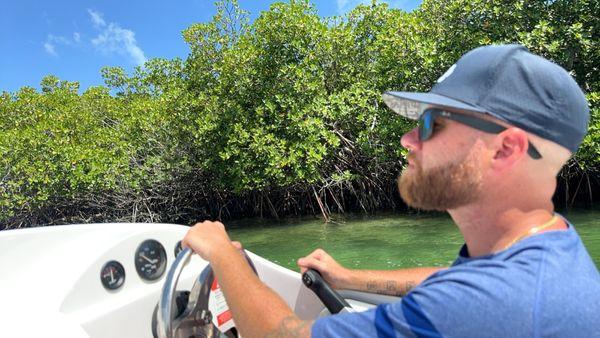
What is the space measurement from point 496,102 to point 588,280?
0.38 meters

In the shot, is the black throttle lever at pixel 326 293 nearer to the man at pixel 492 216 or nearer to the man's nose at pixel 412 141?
the man at pixel 492 216

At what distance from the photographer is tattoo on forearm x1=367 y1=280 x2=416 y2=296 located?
5.58 ft

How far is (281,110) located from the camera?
409 inches

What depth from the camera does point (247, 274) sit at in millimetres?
1215

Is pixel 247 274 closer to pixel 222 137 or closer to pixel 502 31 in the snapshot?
pixel 502 31

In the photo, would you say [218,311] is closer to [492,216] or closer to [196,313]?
[196,313]

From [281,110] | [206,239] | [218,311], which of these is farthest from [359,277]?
[281,110]

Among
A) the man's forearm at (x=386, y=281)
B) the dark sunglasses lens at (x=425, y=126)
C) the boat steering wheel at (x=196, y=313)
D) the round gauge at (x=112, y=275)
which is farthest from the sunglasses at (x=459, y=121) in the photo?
the round gauge at (x=112, y=275)

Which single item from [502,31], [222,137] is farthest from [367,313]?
[222,137]

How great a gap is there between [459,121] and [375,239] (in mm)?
7207

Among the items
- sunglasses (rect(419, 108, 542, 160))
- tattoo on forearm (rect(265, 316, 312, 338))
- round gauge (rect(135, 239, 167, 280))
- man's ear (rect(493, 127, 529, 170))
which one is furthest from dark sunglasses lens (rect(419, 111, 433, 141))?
round gauge (rect(135, 239, 167, 280))

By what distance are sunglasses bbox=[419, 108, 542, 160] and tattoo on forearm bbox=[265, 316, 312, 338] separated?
0.50 metres

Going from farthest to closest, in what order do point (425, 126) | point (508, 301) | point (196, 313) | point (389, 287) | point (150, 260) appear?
point (150, 260), point (389, 287), point (196, 313), point (425, 126), point (508, 301)

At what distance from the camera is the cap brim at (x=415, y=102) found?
103 centimetres
